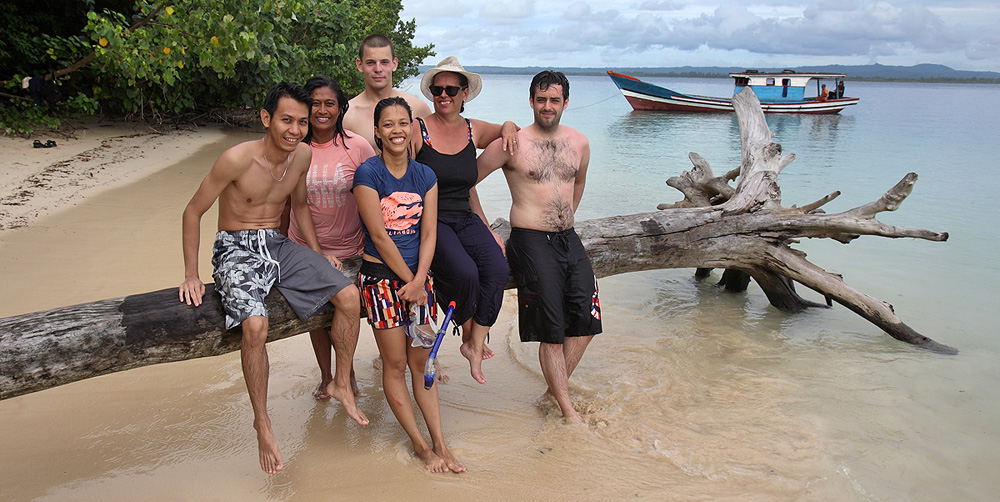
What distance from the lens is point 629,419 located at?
4.53 metres

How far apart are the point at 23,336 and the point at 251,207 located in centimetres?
119

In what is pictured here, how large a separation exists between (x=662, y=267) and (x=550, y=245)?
1843mm

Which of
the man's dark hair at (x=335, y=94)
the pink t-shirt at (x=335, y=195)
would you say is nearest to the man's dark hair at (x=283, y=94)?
the man's dark hair at (x=335, y=94)

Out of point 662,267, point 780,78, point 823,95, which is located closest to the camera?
point 662,267

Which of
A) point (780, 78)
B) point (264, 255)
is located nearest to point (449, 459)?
point (264, 255)

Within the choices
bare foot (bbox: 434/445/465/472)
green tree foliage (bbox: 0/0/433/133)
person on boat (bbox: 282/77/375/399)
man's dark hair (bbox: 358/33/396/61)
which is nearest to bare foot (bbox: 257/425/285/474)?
bare foot (bbox: 434/445/465/472)

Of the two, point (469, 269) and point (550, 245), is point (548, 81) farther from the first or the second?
point (469, 269)

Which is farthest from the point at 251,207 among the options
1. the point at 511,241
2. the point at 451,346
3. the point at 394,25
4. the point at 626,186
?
the point at 394,25

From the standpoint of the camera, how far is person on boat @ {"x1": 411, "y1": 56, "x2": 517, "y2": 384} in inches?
147

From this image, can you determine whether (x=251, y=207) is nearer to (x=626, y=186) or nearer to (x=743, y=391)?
(x=743, y=391)

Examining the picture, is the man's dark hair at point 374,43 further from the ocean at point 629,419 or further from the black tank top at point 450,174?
the ocean at point 629,419

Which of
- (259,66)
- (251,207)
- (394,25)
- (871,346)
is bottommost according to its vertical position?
(871,346)

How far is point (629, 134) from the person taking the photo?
28516mm

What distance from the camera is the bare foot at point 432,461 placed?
3.70 m
